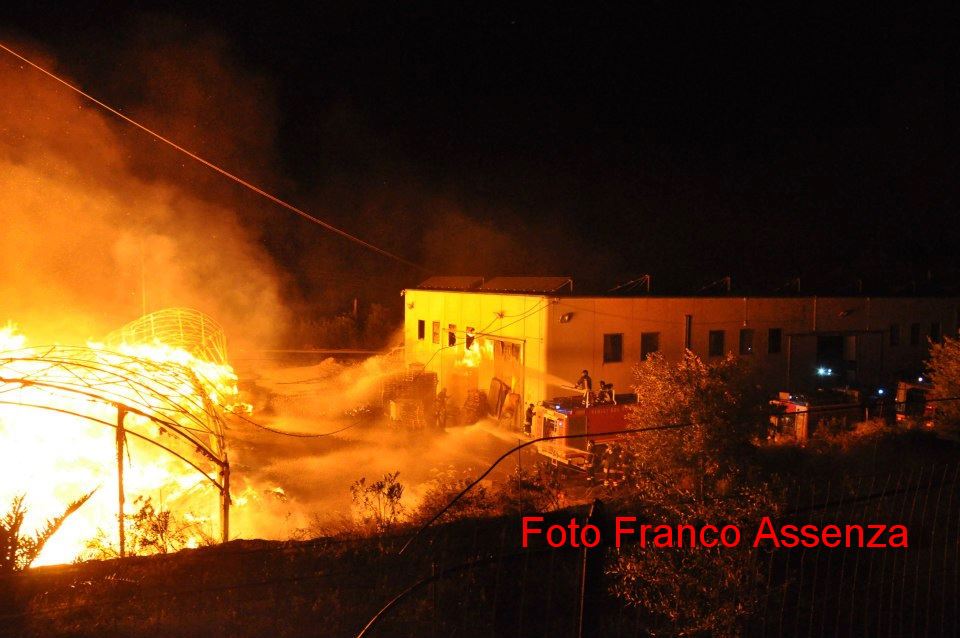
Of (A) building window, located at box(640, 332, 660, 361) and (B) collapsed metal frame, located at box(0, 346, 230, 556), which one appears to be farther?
(A) building window, located at box(640, 332, 660, 361)

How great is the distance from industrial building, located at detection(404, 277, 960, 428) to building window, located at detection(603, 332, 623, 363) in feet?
0.09

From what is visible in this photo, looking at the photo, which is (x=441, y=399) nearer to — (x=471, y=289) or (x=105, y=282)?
(x=471, y=289)

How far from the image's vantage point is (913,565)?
20.0ft

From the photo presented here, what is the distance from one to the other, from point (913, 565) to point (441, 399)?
1403cm

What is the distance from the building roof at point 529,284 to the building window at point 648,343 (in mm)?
2664

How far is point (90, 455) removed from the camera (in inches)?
361

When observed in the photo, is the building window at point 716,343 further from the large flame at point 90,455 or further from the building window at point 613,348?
the large flame at point 90,455

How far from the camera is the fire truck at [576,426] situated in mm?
12867

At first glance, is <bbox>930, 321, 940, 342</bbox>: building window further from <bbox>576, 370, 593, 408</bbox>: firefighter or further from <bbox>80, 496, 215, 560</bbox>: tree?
<bbox>80, 496, 215, 560</bbox>: tree

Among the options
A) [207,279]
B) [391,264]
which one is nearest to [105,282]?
[207,279]

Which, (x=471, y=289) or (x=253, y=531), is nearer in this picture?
(x=253, y=531)

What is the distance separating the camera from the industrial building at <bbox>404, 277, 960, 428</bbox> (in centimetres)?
1694

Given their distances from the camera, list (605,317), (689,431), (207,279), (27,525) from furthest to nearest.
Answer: (207,279), (605,317), (689,431), (27,525)

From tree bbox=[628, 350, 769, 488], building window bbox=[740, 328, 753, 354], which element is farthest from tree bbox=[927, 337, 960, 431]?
building window bbox=[740, 328, 753, 354]
